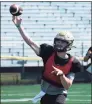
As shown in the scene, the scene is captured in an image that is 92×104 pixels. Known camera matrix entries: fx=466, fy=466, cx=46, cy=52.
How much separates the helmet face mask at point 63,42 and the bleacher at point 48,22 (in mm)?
13391

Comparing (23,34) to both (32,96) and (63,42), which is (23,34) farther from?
(32,96)

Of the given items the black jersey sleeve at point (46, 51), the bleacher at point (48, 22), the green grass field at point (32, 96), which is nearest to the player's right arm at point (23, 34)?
the black jersey sleeve at point (46, 51)

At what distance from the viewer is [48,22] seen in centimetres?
1933

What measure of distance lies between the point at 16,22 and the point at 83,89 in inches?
344

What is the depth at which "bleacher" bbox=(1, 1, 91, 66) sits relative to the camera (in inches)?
726

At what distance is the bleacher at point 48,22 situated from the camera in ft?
60.5

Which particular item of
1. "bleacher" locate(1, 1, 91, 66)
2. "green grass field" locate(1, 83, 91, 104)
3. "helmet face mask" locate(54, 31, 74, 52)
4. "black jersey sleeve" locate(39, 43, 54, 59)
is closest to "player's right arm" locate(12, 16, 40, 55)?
"black jersey sleeve" locate(39, 43, 54, 59)

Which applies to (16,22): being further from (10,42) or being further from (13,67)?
(10,42)

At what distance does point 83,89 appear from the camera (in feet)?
42.5

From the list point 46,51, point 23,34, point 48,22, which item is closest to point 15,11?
point 23,34

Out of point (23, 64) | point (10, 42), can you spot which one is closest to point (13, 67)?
point (23, 64)

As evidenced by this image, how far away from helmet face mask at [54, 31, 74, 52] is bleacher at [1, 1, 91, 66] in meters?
13.4

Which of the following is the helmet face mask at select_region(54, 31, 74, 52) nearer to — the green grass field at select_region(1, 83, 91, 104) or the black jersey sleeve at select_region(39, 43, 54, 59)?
the black jersey sleeve at select_region(39, 43, 54, 59)

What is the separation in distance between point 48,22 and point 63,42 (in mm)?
14973
